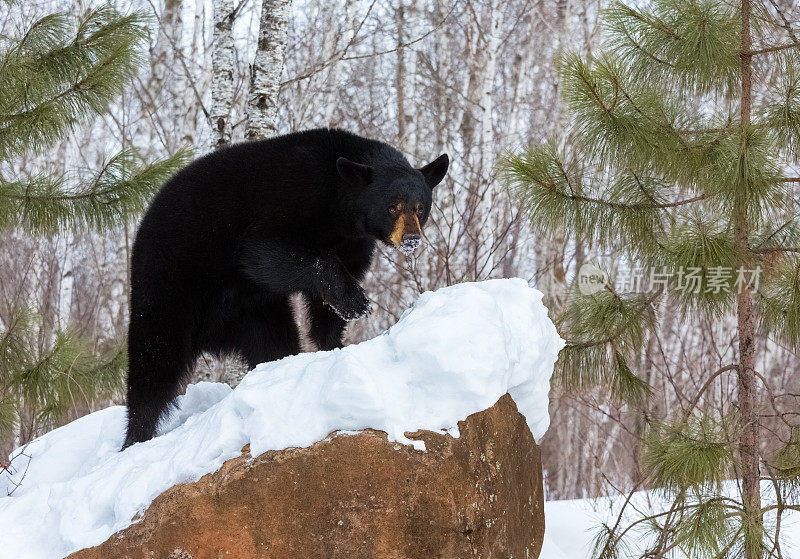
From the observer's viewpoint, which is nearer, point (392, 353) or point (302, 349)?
point (392, 353)

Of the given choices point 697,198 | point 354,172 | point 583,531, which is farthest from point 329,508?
point 583,531

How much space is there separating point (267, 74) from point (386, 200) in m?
2.00

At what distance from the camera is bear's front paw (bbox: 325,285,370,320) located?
330 cm

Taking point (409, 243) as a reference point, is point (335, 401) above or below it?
below

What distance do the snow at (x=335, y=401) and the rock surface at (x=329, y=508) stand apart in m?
0.06

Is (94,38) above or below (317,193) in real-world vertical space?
above

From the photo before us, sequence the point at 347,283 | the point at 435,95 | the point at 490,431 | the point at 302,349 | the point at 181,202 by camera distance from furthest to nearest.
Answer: the point at 435,95 < the point at 302,349 < the point at 181,202 < the point at 347,283 < the point at 490,431

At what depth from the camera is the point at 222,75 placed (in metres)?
5.48

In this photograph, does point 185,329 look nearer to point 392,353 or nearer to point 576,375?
point 392,353

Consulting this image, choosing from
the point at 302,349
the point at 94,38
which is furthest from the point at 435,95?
the point at 302,349

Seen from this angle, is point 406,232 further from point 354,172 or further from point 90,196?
point 90,196

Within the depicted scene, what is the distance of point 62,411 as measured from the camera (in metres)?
5.46

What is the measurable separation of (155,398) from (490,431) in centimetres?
154

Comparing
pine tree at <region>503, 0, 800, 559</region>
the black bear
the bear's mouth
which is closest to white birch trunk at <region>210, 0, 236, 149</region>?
the black bear
